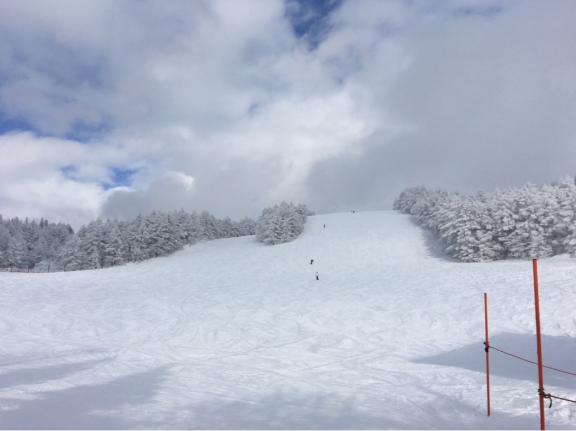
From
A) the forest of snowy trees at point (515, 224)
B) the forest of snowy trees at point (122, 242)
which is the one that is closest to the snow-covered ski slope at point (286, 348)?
the forest of snowy trees at point (515, 224)

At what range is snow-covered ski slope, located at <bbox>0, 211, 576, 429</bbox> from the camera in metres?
9.18

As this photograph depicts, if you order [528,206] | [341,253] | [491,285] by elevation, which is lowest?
[491,285]

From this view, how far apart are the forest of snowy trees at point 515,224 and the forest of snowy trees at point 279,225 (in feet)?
95.0

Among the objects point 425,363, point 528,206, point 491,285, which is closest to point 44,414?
point 425,363

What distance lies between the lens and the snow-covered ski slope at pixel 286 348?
918 cm

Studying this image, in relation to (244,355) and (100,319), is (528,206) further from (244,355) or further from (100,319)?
(100,319)

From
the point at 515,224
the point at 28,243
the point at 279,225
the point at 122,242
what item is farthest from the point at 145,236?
the point at 515,224

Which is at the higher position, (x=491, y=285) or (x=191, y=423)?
(x=491, y=285)

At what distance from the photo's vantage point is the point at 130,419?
8367mm

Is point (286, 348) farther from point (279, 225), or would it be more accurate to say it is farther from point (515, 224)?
point (279, 225)

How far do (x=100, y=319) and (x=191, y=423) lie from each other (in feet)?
69.4

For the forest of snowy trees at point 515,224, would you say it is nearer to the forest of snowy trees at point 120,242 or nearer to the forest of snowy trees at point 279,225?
the forest of snowy trees at point 279,225

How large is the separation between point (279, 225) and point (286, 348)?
171 feet

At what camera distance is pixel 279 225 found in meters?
70.2
